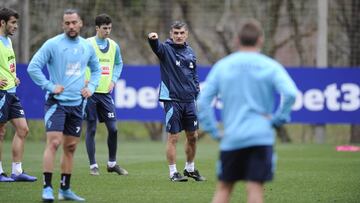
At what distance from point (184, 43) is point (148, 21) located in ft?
47.4

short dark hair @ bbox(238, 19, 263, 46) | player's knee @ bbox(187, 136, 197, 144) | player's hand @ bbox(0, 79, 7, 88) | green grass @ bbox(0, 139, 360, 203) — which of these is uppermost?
short dark hair @ bbox(238, 19, 263, 46)

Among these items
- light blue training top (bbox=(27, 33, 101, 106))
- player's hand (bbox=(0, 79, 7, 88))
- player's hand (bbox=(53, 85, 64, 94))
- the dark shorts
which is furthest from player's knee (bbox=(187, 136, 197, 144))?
the dark shorts

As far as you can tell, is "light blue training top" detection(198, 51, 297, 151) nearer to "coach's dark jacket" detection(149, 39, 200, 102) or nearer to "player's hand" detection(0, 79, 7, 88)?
"coach's dark jacket" detection(149, 39, 200, 102)

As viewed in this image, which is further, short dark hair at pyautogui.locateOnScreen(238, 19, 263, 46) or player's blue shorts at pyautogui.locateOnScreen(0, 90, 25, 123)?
player's blue shorts at pyautogui.locateOnScreen(0, 90, 25, 123)

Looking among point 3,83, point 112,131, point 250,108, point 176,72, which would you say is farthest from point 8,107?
point 250,108

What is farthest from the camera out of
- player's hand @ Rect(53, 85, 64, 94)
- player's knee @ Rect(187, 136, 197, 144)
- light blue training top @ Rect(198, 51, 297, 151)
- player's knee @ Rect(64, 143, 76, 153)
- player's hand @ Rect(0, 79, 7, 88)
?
player's knee @ Rect(187, 136, 197, 144)

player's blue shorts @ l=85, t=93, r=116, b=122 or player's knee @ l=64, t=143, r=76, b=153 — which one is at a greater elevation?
player's blue shorts @ l=85, t=93, r=116, b=122

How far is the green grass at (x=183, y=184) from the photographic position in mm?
10531

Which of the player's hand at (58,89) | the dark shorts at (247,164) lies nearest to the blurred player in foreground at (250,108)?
the dark shorts at (247,164)

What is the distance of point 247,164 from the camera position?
7.55 metres

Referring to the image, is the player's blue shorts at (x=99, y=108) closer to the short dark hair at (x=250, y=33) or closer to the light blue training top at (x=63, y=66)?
the light blue training top at (x=63, y=66)

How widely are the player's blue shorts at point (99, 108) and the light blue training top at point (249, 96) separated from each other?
6.40 m

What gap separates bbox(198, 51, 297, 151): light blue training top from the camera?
7414 mm

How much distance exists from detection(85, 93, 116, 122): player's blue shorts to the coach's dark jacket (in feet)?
4.25
